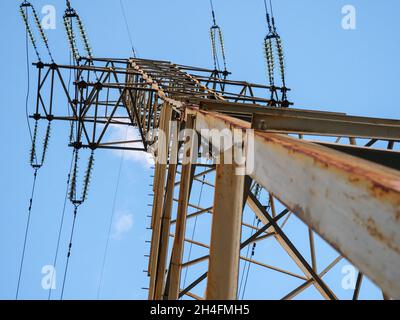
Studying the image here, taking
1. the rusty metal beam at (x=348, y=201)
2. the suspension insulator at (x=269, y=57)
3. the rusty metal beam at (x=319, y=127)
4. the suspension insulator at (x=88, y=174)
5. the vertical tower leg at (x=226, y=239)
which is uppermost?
the suspension insulator at (x=269, y=57)

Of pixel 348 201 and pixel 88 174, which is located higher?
pixel 88 174

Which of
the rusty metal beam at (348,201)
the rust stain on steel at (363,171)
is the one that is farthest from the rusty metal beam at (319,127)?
the rust stain on steel at (363,171)

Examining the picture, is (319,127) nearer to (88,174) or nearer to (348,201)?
(348,201)

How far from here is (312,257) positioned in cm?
1057

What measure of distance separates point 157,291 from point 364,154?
244 inches

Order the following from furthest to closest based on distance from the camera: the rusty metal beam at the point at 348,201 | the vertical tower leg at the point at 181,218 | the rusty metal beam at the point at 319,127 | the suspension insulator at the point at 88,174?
the suspension insulator at the point at 88,174 < the vertical tower leg at the point at 181,218 < the rusty metal beam at the point at 319,127 < the rusty metal beam at the point at 348,201

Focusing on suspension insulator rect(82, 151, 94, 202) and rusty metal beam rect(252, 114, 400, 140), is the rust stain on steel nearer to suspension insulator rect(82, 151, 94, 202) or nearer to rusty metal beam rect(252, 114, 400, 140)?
rusty metal beam rect(252, 114, 400, 140)

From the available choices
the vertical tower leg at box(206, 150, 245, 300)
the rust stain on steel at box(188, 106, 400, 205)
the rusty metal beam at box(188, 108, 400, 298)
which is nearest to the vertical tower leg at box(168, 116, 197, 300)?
the vertical tower leg at box(206, 150, 245, 300)

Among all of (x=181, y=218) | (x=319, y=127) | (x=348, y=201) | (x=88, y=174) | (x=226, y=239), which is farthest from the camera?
(x=88, y=174)

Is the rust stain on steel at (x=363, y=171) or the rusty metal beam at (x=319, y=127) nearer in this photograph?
the rust stain on steel at (x=363, y=171)

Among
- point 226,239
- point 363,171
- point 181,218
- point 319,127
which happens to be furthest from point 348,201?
point 181,218

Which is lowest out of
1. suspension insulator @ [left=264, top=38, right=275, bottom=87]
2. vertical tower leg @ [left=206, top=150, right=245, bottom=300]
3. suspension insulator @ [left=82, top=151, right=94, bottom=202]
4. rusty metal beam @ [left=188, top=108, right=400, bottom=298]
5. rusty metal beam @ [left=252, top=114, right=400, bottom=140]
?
rusty metal beam @ [left=188, top=108, right=400, bottom=298]

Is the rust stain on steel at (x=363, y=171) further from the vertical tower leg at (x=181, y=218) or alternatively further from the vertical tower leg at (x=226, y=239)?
the vertical tower leg at (x=181, y=218)
